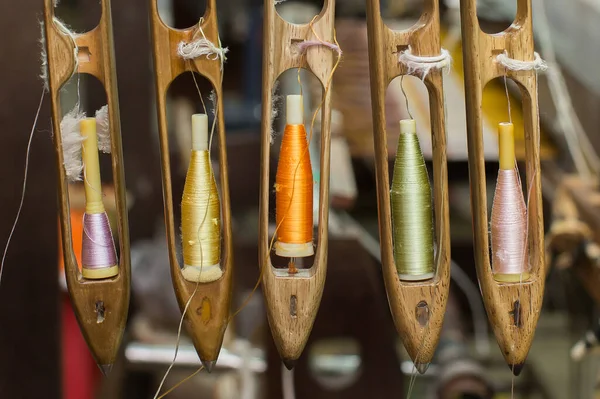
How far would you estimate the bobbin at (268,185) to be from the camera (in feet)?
1.97

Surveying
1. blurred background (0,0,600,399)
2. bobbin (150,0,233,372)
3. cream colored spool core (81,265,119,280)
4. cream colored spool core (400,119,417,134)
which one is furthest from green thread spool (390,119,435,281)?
blurred background (0,0,600,399)

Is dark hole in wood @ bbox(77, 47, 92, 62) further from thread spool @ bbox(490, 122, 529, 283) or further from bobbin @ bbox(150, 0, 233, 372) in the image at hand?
thread spool @ bbox(490, 122, 529, 283)

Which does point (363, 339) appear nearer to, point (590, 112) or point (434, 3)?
point (590, 112)

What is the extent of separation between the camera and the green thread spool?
0.64m

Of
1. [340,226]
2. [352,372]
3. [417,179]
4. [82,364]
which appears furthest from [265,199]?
[82,364]

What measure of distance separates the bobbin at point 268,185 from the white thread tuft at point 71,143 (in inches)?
6.2

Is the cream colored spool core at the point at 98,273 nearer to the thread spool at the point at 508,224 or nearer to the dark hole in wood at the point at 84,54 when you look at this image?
the dark hole in wood at the point at 84,54

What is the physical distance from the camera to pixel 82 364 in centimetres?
134

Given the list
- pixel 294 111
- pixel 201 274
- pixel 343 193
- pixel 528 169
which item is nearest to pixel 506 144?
pixel 528 169

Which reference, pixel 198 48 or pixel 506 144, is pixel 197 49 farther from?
pixel 506 144

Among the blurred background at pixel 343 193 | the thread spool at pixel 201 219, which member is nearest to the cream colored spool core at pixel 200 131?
the thread spool at pixel 201 219

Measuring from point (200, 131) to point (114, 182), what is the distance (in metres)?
0.08

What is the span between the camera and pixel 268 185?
0.61 meters

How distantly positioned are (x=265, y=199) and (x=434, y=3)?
214 mm
